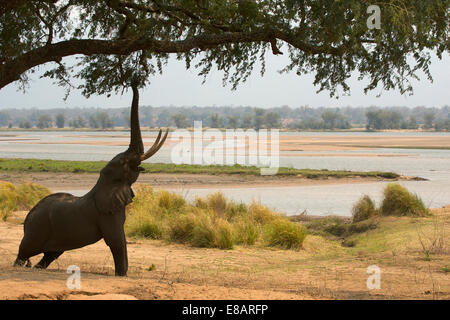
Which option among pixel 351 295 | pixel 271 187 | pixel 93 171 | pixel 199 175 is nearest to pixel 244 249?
pixel 351 295

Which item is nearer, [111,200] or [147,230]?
[111,200]

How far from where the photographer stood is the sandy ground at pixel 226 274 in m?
6.83

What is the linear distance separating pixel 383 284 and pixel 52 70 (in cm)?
704

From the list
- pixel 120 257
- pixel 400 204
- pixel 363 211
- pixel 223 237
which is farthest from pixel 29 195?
pixel 400 204

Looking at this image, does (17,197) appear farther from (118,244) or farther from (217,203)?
(118,244)

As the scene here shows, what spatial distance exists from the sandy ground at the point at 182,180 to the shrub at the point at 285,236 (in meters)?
15.1

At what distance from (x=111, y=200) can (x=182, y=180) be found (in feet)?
76.5

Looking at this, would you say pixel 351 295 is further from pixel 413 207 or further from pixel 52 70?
pixel 413 207

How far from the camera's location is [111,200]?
26.2 feet

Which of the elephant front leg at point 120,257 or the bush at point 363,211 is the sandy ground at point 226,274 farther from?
the bush at point 363,211

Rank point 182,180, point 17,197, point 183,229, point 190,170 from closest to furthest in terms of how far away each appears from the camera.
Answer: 1. point 183,229
2. point 17,197
3. point 182,180
4. point 190,170

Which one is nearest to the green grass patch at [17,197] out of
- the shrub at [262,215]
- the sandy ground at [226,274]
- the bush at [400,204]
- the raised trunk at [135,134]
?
the sandy ground at [226,274]

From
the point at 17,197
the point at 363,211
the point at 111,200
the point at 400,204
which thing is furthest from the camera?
the point at 17,197

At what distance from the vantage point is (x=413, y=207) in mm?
16562
